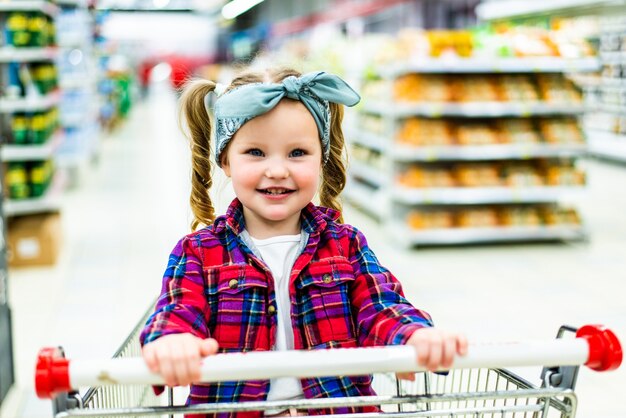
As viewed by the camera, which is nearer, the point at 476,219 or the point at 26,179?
the point at 26,179

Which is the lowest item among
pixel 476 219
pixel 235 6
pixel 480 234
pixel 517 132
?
pixel 480 234

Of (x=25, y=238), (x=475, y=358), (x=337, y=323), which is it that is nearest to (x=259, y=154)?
(x=337, y=323)

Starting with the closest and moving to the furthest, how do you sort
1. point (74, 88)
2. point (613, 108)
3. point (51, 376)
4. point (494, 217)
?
point (51, 376), point (494, 217), point (74, 88), point (613, 108)

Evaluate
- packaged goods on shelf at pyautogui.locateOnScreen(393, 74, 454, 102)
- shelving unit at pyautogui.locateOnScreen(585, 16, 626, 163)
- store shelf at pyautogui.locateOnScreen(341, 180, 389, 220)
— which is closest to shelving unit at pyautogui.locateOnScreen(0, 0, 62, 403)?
store shelf at pyautogui.locateOnScreen(341, 180, 389, 220)

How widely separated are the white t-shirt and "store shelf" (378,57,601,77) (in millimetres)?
3753

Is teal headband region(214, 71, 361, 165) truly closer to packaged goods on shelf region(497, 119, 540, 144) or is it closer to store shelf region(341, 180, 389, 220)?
packaged goods on shelf region(497, 119, 540, 144)

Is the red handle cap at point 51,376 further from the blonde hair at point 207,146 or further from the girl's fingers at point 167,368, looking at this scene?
the blonde hair at point 207,146

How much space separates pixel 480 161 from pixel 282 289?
4.36m

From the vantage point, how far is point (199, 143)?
5.30ft

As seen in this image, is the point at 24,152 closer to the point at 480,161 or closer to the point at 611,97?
the point at 480,161

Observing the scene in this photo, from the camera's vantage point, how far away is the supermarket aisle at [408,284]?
3.47 metres

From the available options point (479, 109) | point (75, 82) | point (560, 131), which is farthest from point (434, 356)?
point (75, 82)

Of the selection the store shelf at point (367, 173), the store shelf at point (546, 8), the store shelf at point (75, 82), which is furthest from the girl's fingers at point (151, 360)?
the store shelf at point (546, 8)

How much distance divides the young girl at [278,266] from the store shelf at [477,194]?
382 cm
